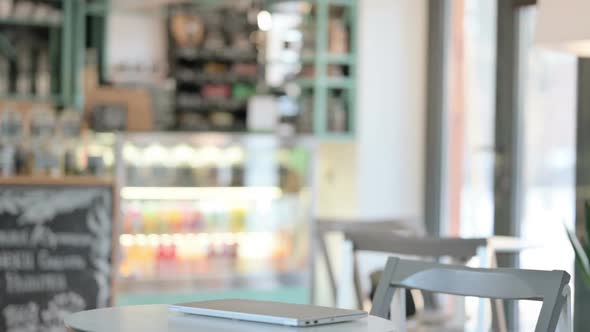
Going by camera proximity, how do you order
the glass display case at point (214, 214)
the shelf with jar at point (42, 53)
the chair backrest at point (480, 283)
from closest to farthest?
the chair backrest at point (480, 283) < the glass display case at point (214, 214) < the shelf with jar at point (42, 53)

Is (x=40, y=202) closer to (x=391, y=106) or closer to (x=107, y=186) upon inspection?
(x=107, y=186)

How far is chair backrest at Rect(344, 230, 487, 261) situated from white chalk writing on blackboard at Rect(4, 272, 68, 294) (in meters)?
1.69

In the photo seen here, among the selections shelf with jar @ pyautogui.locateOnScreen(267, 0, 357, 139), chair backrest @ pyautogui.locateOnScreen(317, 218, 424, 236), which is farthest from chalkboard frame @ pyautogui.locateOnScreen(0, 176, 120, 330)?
shelf with jar @ pyautogui.locateOnScreen(267, 0, 357, 139)

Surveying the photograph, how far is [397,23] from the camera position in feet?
22.5

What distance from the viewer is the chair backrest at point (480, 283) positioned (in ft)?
6.75

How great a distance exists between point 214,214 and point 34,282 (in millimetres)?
1964

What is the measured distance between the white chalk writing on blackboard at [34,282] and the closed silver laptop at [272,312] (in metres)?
2.52

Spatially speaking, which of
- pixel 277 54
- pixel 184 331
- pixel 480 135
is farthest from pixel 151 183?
pixel 184 331

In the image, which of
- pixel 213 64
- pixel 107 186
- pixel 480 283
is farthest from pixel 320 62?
pixel 480 283

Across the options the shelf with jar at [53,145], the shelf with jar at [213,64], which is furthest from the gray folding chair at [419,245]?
the shelf with jar at [213,64]

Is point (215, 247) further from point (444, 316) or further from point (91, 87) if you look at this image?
point (444, 316)

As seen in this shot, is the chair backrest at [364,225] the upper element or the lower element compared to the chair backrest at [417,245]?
lower

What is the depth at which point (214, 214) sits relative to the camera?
6.21 metres

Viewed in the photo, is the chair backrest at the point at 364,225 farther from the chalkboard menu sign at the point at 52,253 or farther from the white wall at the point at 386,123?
the white wall at the point at 386,123
